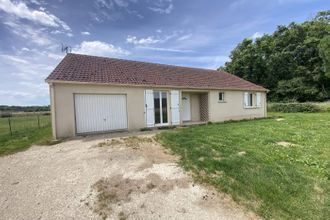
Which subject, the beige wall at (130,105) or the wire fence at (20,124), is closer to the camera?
the beige wall at (130,105)

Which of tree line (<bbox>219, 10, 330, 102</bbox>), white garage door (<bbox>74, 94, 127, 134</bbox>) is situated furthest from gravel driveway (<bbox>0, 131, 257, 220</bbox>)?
tree line (<bbox>219, 10, 330, 102</bbox>)

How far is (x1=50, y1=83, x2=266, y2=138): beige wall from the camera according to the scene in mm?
8648

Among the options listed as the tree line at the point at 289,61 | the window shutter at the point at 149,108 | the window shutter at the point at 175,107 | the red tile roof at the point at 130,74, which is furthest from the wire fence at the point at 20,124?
the tree line at the point at 289,61

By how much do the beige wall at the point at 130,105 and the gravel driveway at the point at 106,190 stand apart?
284cm

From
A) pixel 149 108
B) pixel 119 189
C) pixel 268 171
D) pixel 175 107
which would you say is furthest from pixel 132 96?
pixel 268 171

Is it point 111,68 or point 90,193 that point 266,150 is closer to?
point 90,193

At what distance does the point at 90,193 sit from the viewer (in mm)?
3652

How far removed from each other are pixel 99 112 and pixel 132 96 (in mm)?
1880

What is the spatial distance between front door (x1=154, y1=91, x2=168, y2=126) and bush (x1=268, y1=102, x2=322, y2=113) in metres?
17.9

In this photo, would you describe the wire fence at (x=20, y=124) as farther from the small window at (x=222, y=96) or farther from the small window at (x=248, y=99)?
the small window at (x=248, y=99)

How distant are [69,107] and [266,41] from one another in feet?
117

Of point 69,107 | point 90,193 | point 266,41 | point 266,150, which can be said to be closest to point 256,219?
point 90,193

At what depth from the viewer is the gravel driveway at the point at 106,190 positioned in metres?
3.04

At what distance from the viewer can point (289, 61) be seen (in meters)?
32.2
